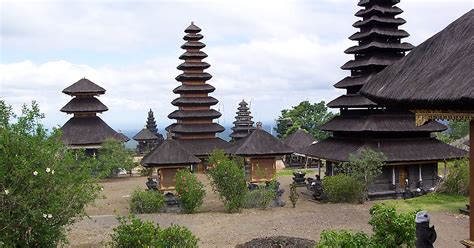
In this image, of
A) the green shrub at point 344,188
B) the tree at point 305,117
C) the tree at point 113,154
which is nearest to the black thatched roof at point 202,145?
the tree at point 113,154

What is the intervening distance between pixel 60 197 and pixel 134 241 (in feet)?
7.34

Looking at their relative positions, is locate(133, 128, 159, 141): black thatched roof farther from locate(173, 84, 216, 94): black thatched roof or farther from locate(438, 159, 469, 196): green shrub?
locate(438, 159, 469, 196): green shrub

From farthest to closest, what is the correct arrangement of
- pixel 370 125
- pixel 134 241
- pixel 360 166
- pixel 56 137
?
pixel 370 125
pixel 360 166
pixel 56 137
pixel 134 241

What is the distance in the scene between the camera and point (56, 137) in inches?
493

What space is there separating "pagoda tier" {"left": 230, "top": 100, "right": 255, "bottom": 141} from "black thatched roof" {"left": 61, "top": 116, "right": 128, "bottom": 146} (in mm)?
19007

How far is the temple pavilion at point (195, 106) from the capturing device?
132 feet

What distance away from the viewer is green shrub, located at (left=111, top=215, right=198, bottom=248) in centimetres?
1064

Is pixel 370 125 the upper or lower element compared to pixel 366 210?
upper

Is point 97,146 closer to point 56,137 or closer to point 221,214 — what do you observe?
point 221,214

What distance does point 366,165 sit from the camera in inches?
924

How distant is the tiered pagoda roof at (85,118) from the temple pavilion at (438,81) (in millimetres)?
29961

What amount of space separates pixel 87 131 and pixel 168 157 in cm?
1660

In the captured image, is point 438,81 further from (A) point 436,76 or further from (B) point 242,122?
(B) point 242,122

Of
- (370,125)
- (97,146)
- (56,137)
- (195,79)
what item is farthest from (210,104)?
(56,137)
